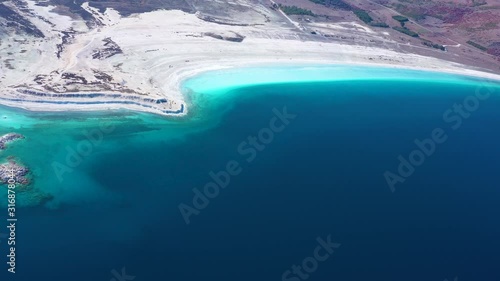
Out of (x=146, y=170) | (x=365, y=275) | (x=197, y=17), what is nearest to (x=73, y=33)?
(x=197, y=17)

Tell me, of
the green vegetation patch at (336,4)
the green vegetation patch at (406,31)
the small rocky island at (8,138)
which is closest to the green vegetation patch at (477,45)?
the green vegetation patch at (406,31)

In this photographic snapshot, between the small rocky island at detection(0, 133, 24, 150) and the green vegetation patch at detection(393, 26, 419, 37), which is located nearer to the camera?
the small rocky island at detection(0, 133, 24, 150)

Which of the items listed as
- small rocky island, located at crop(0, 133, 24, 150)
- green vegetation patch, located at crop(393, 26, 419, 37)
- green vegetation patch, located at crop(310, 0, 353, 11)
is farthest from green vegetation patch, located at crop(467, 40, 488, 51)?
small rocky island, located at crop(0, 133, 24, 150)

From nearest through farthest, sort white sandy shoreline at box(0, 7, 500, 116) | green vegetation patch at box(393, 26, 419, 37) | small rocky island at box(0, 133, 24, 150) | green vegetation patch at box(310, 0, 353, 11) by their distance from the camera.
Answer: small rocky island at box(0, 133, 24, 150), white sandy shoreline at box(0, 7, 500, 116), green vegetation patch at box(393, 26, 419, 37), green vegetation patch at box(310, 0, 353, 11)

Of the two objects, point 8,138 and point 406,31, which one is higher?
point 406,31

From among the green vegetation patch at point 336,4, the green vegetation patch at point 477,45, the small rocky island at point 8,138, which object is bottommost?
the small rocky island at point 8,138

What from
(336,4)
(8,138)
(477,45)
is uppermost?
(477,45)

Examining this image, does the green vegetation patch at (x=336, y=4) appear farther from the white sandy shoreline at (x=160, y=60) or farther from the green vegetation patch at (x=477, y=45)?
the green vegetation patch at (x=477, y=45)

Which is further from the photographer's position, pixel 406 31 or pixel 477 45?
pixel 406 31

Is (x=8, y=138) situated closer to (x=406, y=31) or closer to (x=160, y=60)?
(x=160, y=60)

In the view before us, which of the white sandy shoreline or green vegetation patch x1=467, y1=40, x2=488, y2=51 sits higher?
green vegetation patch x1=467, y1=40, x2=488, y2=51

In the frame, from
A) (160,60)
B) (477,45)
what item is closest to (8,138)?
(160,60)

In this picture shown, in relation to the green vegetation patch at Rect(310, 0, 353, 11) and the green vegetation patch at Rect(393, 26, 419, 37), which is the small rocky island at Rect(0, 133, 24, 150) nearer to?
the green vegetation patch at Rect(393, 26, 419, 37)
